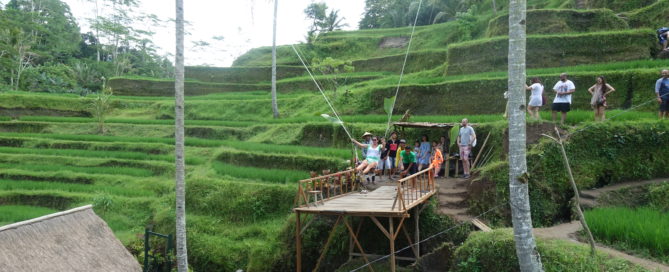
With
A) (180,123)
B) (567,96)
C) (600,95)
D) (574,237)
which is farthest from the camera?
(567,96)

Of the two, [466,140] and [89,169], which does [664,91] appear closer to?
[466,140]

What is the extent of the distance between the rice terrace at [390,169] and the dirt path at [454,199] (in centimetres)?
4

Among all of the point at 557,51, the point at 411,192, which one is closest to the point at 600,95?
the point at 411,192

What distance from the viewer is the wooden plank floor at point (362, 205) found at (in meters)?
7.52

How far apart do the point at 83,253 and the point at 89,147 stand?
1191cm

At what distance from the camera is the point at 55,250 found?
7871mm

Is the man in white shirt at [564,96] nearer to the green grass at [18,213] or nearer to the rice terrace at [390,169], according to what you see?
the rice terrace at [390,169]

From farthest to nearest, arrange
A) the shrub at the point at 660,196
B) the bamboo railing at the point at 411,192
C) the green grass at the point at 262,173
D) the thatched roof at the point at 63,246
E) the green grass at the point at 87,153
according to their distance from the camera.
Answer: the green grass at the point at 87,153 → the green grass at the point at 262,173 → the shrub at the point at 660,196 → the bamboo railing at the point at 411,192 → the thatched roof at the point at 63,246

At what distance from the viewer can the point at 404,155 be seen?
11.3 meters

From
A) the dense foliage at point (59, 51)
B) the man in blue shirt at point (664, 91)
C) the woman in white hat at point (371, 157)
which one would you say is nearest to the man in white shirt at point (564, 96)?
the man in blue shirt at point (664, 91)

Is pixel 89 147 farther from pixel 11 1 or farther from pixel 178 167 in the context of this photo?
pixel 11 1

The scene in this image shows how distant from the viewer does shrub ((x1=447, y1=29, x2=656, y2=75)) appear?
15180 mm

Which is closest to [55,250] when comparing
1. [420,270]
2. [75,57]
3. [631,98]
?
[420,270]

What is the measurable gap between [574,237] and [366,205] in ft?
11.6
